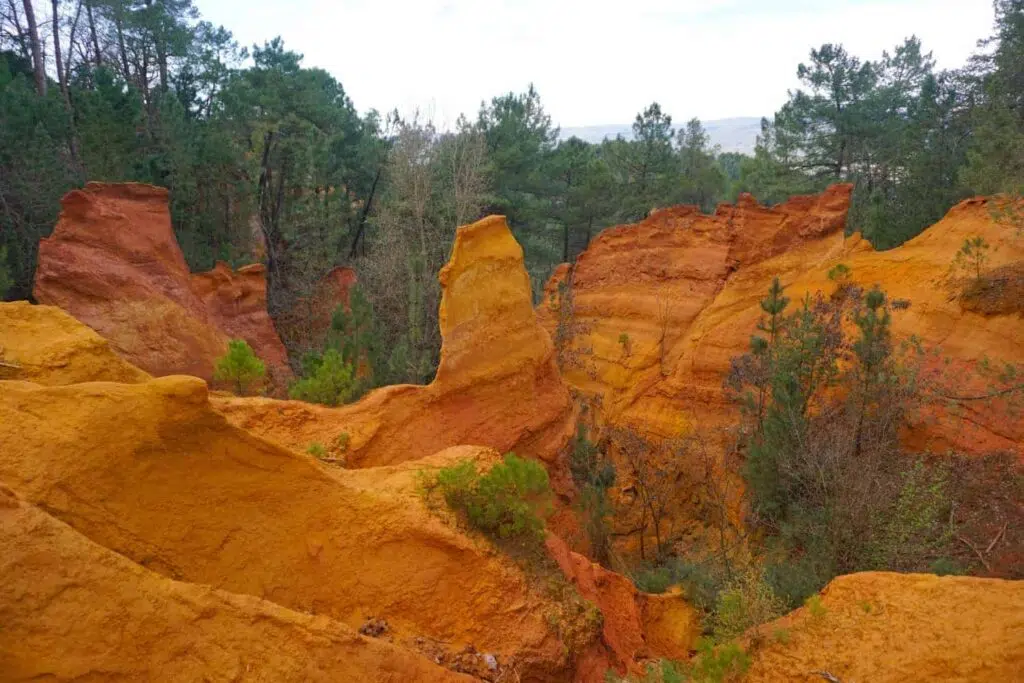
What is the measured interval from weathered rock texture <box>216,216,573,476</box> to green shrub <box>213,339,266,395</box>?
9.42 ft

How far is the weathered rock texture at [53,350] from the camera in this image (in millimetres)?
8625

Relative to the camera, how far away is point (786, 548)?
11.1 m

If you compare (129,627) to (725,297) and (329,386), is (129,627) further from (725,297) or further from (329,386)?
(725,297)

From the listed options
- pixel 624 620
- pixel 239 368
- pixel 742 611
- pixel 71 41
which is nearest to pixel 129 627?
pixel 624 620

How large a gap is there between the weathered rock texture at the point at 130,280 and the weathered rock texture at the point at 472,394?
644 cm

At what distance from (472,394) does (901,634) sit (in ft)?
21.8

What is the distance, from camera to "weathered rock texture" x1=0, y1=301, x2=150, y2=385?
8625 mm

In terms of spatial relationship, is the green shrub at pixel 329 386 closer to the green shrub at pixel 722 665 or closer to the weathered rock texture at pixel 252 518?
the weathered rock texture at pixel 252 518

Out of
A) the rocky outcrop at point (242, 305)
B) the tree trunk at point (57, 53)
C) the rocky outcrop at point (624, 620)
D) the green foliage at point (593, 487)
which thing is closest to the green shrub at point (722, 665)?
the rocky outcrop at point (624, 620)

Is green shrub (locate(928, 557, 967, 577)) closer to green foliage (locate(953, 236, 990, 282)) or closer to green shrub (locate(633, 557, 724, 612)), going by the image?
green shrub (locate(633, 557, 724, 612))

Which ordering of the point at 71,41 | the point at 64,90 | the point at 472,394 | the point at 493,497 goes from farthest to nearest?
the point at 71,41 < the point at 64,90 < the point at 472,394 < the point at 493,497

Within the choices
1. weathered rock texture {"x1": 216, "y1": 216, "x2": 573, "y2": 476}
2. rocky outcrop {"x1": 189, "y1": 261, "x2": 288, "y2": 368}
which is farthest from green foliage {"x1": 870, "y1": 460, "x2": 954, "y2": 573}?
rocky outcrop {"x1": 189, "y1": 261, "x2": 288, "y2": 368}

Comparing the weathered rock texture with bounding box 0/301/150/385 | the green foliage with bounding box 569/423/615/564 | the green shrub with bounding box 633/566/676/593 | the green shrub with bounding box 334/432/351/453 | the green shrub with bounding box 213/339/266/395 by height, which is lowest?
the green shrub with bounding box 633/566/676/593

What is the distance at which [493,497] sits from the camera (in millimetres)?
6379
